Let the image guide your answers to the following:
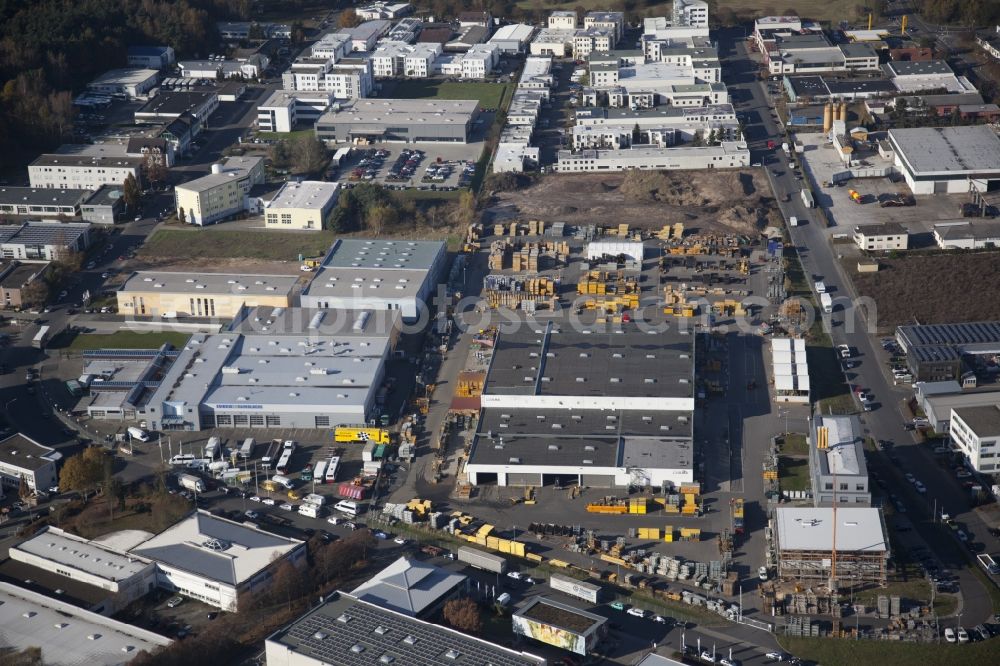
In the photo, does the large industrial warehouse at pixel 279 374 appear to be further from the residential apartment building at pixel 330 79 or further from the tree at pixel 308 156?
the residential apartment building at pixel 330 79

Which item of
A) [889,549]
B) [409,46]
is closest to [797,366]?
[889,549]

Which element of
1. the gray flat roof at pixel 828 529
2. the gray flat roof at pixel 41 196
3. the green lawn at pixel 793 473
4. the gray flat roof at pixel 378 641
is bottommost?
the green lawn at pixel 793 473

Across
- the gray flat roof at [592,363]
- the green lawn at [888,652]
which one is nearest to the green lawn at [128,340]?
the gray flat roof at [592,363]

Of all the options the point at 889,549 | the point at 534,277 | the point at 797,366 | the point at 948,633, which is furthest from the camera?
the point at 534,277

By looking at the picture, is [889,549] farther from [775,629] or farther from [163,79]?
[163,79]

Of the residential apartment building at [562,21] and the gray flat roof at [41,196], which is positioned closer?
the gray flat roof at [41,196]

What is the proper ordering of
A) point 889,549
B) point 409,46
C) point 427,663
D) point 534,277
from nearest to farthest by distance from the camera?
point 427,663
point 889,549
point 534,277
point 409,46
